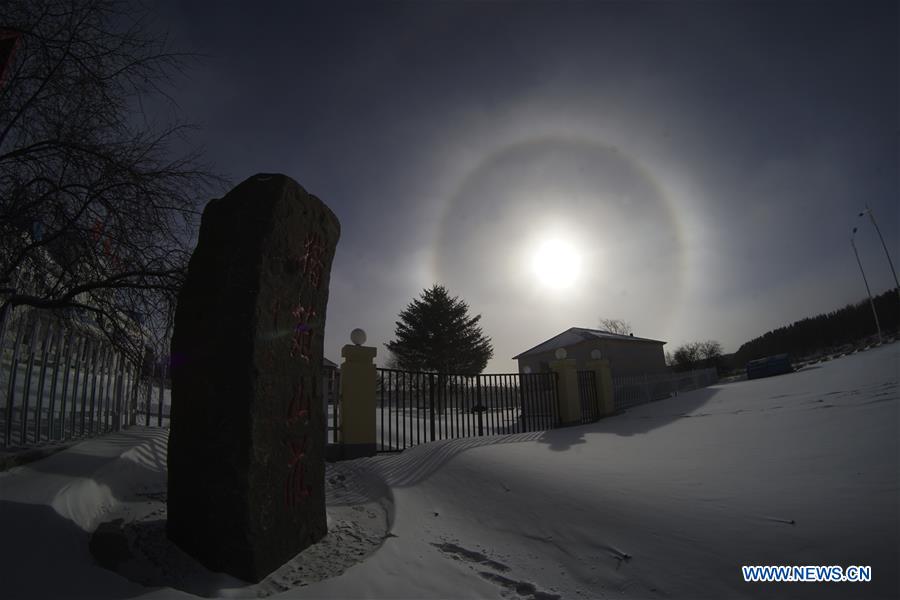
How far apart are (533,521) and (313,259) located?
3104mm

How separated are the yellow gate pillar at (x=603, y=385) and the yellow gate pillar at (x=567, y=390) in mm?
1703

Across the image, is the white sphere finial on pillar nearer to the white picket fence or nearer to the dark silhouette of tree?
the white picket fence

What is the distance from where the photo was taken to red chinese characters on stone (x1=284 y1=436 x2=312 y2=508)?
302 cm

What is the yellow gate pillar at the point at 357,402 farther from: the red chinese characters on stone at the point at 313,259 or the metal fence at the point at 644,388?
the metal fence at the point at 644,388

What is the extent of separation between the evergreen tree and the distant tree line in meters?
28.2

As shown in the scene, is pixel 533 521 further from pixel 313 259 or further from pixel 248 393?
pixel 313 259

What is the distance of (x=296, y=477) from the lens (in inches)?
122

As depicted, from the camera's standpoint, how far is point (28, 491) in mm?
2785

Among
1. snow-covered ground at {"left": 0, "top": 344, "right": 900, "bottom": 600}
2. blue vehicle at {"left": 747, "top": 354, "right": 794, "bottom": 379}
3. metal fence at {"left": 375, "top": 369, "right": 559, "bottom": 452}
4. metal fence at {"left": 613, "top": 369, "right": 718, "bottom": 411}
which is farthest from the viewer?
blue vehicle at {"left": 747, "top": 354, "right": 794, "bottom": 379}

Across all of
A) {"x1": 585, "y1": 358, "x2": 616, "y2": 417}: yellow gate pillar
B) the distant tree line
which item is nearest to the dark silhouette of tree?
the distant tree line

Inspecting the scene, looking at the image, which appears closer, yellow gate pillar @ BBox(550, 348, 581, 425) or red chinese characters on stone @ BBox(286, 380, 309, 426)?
red chinese characters on stone @ BBox(286, 380, 309, 426)

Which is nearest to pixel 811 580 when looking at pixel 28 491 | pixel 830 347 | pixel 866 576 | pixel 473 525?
pixel 866 576

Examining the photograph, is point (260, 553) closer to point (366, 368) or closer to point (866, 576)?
point (866, 576)

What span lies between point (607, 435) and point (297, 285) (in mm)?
7044
